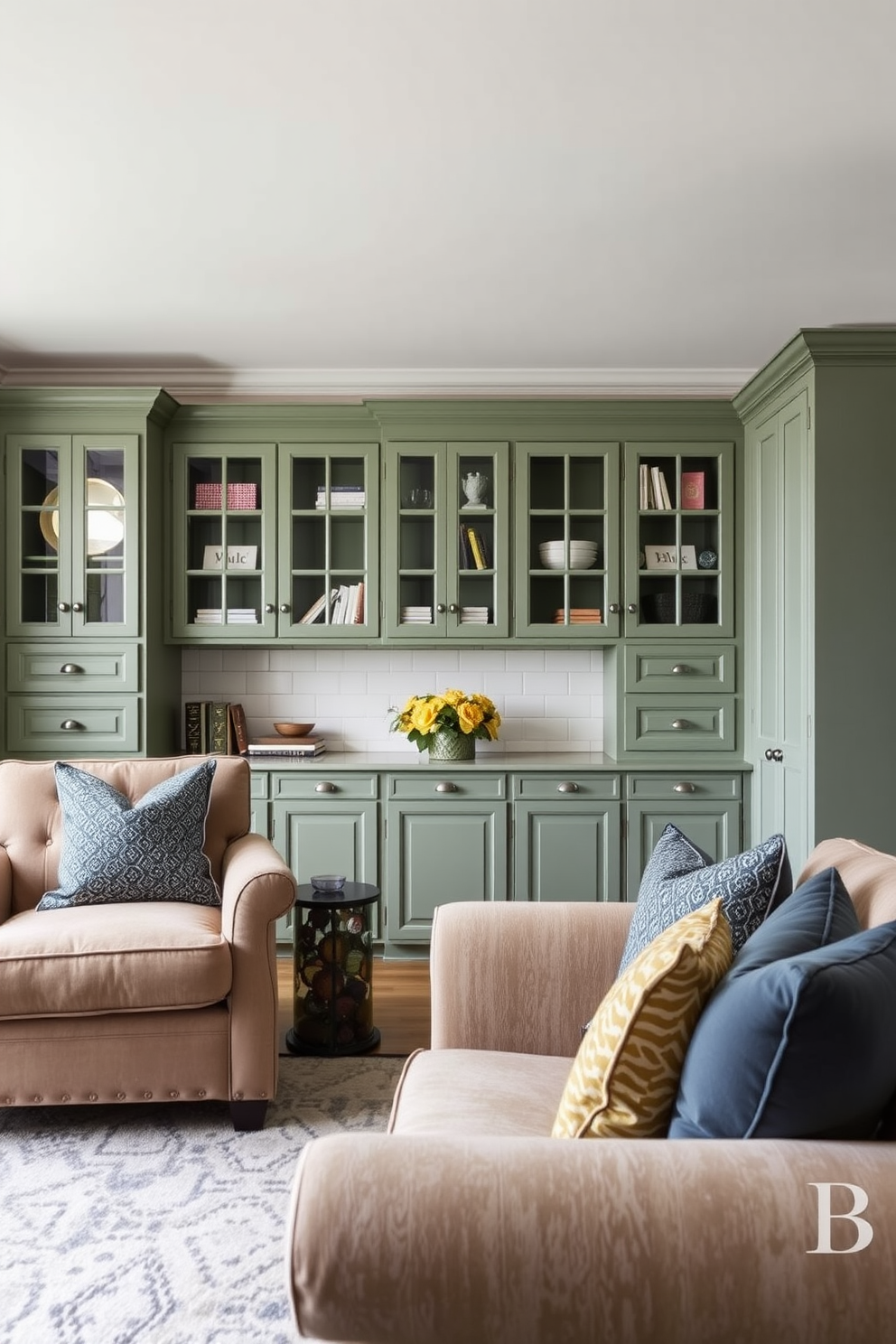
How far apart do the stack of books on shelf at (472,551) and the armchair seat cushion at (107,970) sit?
2317 mm

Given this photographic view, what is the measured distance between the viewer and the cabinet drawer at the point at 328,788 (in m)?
4.29

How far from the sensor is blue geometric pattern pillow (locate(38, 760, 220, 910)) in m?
2.92

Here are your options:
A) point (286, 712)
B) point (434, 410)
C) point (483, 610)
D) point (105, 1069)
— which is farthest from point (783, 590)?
point (105, 1069)

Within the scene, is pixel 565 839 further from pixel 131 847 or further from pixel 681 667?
pixel 131 847

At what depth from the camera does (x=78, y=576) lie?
4344 millimetres

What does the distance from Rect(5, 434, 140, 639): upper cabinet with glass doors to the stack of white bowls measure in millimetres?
1789

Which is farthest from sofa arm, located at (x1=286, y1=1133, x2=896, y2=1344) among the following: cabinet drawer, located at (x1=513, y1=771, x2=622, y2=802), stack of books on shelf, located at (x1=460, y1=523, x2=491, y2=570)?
stack of books on shelf, located at (x1=460, y1=523, x2=491, y2=570)

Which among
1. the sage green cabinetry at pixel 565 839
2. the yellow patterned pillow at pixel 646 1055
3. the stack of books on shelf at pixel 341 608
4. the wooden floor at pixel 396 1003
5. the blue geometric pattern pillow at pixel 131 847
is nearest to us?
the yellow patterned pillow at pixel 646 1055

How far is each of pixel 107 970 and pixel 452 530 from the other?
8.21ft

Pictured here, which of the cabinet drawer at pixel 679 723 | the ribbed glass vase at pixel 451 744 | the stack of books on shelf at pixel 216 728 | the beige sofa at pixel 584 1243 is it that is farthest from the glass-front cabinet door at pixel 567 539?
the beige sofa at pixel 584 1243

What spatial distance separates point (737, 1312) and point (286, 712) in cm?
400

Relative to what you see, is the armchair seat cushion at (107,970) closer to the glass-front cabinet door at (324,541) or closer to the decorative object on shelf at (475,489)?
the glass-front cabinet door at (324,541)

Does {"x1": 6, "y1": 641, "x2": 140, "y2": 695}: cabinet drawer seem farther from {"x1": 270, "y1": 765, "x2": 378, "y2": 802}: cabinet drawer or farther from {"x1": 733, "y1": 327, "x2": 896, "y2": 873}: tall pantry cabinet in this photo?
{"x1": 733, "y1": 327, "x2": 896, "y2": 873}: tall pantry cabinet

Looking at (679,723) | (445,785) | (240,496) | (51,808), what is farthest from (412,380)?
(51,808)
